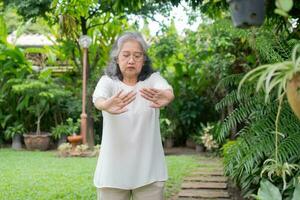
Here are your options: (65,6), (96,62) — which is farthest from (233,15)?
(96,62)

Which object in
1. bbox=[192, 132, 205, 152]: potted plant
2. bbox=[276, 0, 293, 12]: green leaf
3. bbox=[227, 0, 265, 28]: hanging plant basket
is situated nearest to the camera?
bbox=[276, 0, 293, 12]: green leaf

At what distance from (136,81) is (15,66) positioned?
7.20 meters

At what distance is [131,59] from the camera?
2.34 meters

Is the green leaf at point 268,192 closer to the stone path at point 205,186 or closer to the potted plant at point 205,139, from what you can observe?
the stone path at point 205,186

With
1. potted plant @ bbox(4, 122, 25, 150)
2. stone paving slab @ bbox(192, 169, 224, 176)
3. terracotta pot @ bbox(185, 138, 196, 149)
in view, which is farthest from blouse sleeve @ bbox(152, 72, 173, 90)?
potted plant @ bbox(4, 122, 25, 150)

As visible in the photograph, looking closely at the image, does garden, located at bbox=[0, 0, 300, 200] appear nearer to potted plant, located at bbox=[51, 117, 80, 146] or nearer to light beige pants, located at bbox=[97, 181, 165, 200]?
potted plant, located at bbox=[51, 117, 80, 146]

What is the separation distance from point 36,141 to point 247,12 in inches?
304

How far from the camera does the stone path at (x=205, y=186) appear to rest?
450cm

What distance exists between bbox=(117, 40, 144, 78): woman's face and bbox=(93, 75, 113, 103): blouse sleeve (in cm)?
9

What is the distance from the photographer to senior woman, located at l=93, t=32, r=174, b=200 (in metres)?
2.30

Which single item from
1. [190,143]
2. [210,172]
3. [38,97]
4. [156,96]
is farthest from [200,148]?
[156,96]

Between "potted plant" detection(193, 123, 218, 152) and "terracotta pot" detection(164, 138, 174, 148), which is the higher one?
"potted plant" detection(193, 123, 218, 152)

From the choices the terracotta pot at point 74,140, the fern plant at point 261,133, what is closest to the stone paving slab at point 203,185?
the fern plant at point 261,133

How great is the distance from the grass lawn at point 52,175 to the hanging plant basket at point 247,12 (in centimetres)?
356
